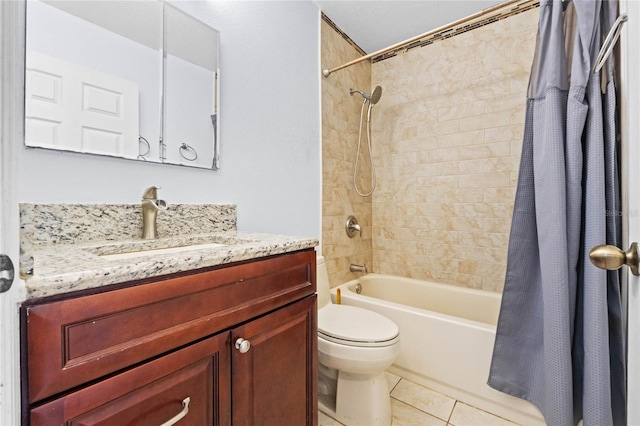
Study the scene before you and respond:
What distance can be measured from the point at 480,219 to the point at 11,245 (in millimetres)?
2257

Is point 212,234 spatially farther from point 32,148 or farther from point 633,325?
point 633,325

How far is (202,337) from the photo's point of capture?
67cm

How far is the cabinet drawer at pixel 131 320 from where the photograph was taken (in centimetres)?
46

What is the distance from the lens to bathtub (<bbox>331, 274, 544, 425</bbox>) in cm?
144

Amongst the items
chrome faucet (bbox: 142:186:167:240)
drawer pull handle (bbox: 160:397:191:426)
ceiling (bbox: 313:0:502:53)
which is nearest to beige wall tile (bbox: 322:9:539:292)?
ceiling (bbox: 313:0:502:53)

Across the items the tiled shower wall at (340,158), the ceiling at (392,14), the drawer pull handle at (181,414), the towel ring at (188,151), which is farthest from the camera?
the tiled shower wall at (340,158)

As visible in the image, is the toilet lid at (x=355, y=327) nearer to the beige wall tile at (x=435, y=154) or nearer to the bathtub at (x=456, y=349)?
the bathtub at (x=456, y=349)

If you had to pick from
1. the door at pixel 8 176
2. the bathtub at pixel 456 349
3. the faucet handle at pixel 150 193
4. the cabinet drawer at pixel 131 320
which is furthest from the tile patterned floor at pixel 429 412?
the door at pixel 8 176

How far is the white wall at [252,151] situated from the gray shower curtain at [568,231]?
3.77ft

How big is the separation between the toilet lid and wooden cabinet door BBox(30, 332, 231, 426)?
66cm

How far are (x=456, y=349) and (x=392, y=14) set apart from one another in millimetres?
2111

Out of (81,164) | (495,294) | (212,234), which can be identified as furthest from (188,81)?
(495,294)

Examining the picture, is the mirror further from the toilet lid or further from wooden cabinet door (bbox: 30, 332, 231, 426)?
the toilet lid

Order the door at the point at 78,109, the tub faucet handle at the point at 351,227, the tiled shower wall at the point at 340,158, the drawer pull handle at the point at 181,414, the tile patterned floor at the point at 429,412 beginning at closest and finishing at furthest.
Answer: the drawer pull handle at the point at 181,414
the door at the point at 78,109
the tile patterned floor at the point at 429,412
the tiled shower wall at the point at 340,158
the tub faucet handle at the point at 351,227
